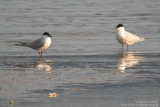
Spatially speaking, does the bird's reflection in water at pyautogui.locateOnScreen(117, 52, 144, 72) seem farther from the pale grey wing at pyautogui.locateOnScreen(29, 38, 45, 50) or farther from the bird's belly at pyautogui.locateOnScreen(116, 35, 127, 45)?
the pale grey wing at pyautogui.locateOnScreen(29, 38, 45, 50)

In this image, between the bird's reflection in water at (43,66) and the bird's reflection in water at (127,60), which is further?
the bird's reflection in water at (127,60)

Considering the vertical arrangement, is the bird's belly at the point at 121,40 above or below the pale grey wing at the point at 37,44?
above

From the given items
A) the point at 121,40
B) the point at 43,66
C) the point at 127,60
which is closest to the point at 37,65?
the point at 43,66

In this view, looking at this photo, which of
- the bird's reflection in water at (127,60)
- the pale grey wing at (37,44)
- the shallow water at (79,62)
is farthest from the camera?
the pale grey wing at (37,44)

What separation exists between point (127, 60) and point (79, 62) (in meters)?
1.47

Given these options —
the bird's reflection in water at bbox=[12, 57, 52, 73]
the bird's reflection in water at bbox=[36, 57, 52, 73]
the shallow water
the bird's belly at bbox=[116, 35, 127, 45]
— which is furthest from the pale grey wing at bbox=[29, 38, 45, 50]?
the bird's belly at bbox=[116, 35, 127, 45]

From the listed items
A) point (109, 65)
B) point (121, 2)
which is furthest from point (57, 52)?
point (121, 2)

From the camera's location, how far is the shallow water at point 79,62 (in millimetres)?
10202

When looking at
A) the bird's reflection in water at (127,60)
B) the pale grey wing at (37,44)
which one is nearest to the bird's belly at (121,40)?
the bird's reflection in water at (127,60)

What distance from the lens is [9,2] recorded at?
39219 mm

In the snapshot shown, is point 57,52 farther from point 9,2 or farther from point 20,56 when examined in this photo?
point 9,2

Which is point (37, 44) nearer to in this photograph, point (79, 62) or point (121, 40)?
point (79, 62)

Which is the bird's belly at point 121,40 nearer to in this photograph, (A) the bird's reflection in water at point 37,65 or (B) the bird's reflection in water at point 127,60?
(B) the bird's reflection in water at point 127,60

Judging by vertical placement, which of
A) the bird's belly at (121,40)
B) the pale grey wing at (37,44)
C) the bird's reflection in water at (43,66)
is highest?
the bird's belly at (121,40)
